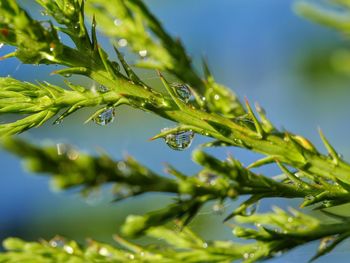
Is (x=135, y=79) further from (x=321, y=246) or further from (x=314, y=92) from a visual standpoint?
(x=314, y=92)

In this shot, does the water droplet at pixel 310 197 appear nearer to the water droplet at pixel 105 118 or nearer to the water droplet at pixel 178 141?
the water droplet at pixel 178 141

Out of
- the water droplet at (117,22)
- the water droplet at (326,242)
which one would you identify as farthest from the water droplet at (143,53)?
the water droplet at (326,242)

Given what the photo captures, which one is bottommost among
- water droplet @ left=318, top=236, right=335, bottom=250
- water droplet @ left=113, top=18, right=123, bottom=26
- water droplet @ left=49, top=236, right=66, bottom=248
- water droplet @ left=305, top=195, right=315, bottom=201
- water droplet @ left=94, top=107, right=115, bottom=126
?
water droplet @ left=318, top=236, right=335, bottom=250

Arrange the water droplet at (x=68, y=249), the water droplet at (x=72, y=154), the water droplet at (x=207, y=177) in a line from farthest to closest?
1. the water droplet at (x=68, y=249)
2. the water droplet at (x=207, y=177)
3. the water droplet at (x=72, y=154)

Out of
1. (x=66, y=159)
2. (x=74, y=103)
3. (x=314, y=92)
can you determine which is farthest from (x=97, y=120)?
(x=314, y=92)

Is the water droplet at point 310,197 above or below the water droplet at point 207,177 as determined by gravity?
below

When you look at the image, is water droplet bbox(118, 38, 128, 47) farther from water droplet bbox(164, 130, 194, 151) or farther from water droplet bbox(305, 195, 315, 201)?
water droplet bbox(305, 195, 315, 201)

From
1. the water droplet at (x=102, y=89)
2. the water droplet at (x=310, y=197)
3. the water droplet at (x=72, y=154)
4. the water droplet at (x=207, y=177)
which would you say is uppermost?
the water droplet at (x=102, y=89)

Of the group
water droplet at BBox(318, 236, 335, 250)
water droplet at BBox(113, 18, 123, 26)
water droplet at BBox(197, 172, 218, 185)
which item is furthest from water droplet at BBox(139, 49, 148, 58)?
water droplet at BBox(318, 236, 335, 250)

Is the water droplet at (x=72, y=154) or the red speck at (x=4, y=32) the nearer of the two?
the water droplet at (x=72, y=154)
